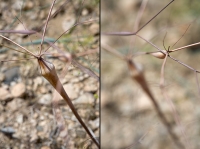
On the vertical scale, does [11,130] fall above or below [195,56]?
below

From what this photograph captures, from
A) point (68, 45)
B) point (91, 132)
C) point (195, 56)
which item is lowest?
point (91, 132)

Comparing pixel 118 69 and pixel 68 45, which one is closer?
pixel 68 45

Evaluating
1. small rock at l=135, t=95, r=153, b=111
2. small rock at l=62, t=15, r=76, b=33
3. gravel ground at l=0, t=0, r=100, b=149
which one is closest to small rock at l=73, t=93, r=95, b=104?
gravel ground at l=0, t=0, r=100, b=149

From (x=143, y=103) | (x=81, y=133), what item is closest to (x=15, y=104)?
(x=81, y=133)

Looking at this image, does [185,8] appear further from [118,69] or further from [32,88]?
[32,88]

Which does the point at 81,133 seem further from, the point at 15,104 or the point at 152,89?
the point at 152,89

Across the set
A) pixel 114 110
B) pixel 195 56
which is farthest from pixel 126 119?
pixel 195 56

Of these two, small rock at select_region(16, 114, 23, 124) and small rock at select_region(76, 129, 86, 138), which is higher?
small rock at select_region(16, 114, 23, 124)

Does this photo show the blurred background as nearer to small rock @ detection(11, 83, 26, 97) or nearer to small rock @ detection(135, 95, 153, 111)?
small rock @ detection(135, 95, 153, 111)
